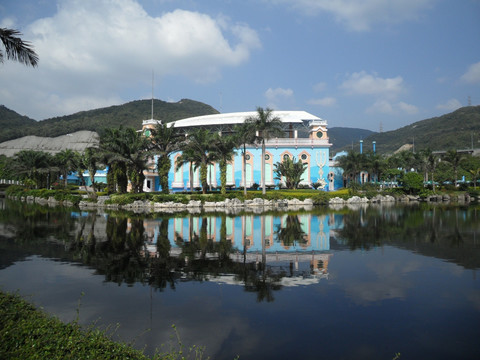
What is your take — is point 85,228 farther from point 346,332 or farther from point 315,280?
point 346,332

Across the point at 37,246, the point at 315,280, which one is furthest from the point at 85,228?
the point at 315,280

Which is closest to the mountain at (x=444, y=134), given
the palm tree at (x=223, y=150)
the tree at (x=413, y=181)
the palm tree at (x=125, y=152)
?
the tree at (x=413, y=181)

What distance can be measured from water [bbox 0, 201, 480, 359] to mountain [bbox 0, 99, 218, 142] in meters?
89.0

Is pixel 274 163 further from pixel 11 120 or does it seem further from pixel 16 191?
pixel 11 120

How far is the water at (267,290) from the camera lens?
18.6 ft

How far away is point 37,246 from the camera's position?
1384 cm

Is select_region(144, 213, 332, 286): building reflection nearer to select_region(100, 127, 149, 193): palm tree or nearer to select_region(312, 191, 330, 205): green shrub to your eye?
select_region(100, 127, 149, 193): palm tree

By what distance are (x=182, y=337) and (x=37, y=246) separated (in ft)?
34.4

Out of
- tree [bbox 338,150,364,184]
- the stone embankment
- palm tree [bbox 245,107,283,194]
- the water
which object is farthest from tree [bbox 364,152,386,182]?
the water

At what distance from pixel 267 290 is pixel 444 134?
420ft

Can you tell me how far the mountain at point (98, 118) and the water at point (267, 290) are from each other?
89.0 m

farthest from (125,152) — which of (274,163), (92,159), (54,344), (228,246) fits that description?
(54,344)

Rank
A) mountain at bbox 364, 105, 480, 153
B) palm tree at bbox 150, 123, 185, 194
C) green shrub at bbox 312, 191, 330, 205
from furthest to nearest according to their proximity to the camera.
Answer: mountain at bbox 364, 105, 480, 153
green shrub at bbox 312, 191, 330, 205
palm tree at bbox 150, 123, 185, 194

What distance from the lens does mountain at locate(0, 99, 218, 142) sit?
112 metres
